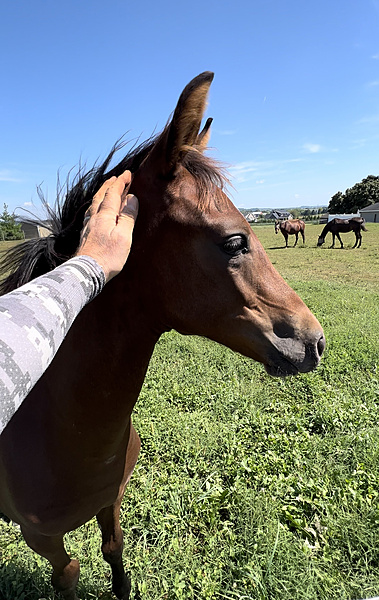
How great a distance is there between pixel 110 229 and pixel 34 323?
46 centimetres

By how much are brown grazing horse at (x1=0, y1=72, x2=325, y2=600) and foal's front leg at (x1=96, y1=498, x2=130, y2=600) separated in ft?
1.58

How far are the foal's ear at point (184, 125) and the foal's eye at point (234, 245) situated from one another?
1.01 feet

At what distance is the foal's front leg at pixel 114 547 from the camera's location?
1883mm

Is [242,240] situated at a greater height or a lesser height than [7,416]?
greater

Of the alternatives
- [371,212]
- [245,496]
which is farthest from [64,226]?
[371,212]

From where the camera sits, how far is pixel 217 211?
115 cm

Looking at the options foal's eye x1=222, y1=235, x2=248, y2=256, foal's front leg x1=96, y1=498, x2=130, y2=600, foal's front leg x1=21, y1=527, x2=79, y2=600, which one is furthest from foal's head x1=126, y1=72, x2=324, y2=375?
foal's front leg x1=96, y1=498, x2=130, y2=600

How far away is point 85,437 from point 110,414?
0.46ft

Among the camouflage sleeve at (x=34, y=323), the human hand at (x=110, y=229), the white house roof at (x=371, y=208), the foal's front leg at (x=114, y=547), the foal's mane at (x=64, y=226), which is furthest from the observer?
the white house roof at (x=371, y=208)

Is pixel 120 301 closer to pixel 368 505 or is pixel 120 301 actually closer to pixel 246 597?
pixel 246 597

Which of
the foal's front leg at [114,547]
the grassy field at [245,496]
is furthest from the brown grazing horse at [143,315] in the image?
the grassy field at [245,496]

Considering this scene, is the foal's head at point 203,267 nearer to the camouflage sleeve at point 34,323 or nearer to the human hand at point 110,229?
the human hand at point 110,229

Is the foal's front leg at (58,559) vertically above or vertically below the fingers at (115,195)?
below

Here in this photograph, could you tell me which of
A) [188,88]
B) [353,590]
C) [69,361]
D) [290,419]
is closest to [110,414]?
[69,361]
